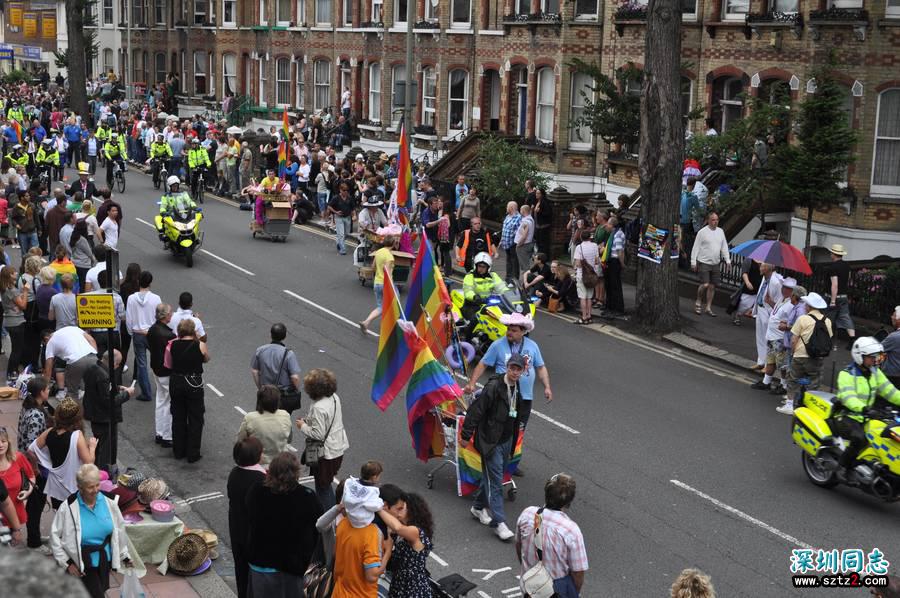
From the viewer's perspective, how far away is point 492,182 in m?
28.4

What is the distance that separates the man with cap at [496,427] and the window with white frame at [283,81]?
142 ft

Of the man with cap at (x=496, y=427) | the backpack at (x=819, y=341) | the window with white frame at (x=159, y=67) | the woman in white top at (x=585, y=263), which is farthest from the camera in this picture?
the window with white frame at (x=159, y=67)

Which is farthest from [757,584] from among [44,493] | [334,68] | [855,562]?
[334,68]

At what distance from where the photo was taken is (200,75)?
61.8 metres

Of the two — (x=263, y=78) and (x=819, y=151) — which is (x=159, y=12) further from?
(x=819, y=151)

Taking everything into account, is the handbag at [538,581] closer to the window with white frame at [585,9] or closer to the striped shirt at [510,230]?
the striped shirt at [510,230]

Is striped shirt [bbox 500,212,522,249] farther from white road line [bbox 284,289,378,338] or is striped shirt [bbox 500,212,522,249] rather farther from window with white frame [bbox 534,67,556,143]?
window with white frame [bbox 534,67,556,143]

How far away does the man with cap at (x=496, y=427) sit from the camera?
→ 11031 millimetres

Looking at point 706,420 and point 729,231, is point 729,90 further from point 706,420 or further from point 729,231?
point 706,420

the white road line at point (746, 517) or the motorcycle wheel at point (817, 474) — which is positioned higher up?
the motorcycle wheel at point (817, 474)

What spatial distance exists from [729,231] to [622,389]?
9381 millimetres

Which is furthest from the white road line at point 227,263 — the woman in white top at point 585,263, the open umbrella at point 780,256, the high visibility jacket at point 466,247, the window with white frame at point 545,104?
the window with white frame at point 545,104

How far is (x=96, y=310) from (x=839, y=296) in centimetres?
1211

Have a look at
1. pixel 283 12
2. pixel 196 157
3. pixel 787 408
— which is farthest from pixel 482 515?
pixel 283 12
